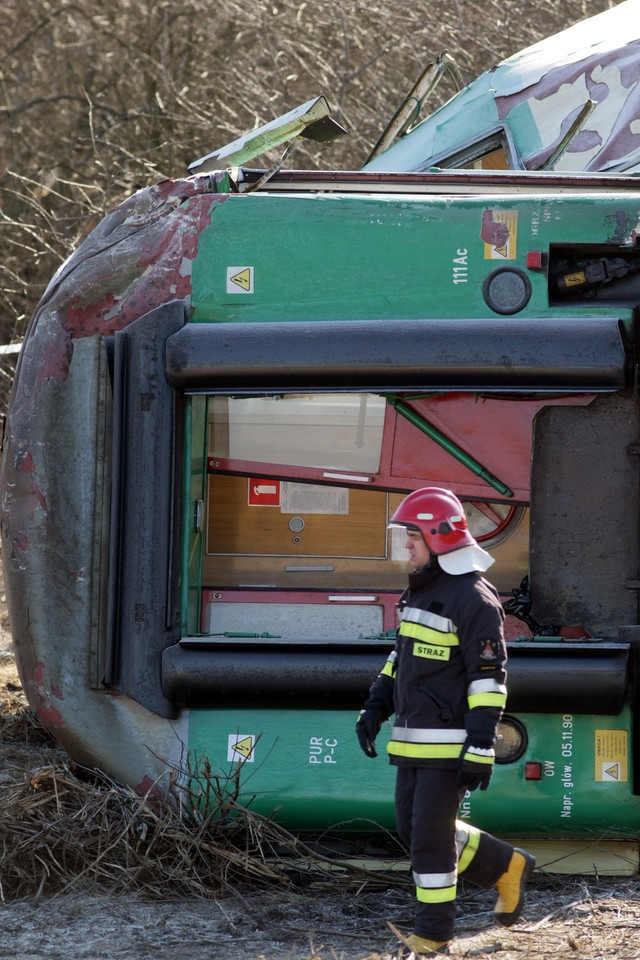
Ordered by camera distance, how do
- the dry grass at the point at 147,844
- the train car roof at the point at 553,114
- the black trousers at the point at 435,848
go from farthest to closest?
the train car roof at the point at 553,114, the dry grass at the point at 147,844, the black trousers at the point at 435,848

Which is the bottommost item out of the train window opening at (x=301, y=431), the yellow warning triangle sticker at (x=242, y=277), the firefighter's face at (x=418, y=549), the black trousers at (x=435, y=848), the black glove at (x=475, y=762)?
the black trousers at (x=435, y=848)

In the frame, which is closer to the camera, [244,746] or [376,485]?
[244,746]

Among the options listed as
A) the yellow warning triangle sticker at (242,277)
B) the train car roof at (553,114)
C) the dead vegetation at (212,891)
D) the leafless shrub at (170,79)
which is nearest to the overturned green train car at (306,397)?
the yellow warning triangle sticker at (242,277)

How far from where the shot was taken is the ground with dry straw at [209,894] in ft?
11.6

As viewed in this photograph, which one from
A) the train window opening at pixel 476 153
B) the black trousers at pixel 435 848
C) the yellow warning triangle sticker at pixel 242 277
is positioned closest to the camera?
the black trousers at pixel 435 848

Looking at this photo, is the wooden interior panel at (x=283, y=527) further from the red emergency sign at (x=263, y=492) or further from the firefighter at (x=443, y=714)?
the firefighter at (x=443, y=714)

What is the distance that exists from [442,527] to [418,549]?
3.7 inches

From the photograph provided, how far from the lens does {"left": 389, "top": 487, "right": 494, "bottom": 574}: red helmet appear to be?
3.52m

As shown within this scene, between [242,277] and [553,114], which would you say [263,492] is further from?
[553,114]

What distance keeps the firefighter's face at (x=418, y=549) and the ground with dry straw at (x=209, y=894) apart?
42.6 inches

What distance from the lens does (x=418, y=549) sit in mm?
3541

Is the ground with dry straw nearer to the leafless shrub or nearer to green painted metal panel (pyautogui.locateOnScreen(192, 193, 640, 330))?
green painted metal panel (pyautogui.locateOnScreen(192, 193, 640, 330))

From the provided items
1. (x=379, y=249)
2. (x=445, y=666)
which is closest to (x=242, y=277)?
(x=379, y=249)

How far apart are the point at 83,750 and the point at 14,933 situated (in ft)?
2.60
